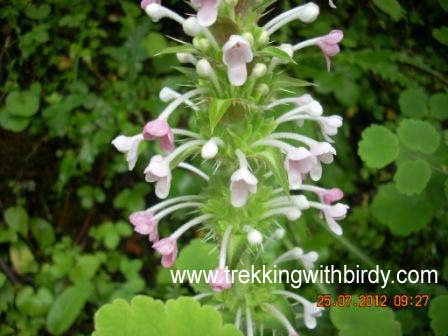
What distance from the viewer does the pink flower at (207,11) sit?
126 cm

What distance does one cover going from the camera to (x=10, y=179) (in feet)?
10.5

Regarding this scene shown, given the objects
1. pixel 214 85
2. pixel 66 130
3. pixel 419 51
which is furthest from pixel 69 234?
pixel 419 51

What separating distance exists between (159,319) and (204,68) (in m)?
0.65

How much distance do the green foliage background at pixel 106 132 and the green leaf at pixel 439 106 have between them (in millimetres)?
427

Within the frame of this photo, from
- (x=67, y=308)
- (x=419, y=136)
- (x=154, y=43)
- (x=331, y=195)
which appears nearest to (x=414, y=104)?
(x=419, y=136)

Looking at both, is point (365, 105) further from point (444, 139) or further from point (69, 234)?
point (69, 234)

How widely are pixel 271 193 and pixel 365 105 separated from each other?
170 cm

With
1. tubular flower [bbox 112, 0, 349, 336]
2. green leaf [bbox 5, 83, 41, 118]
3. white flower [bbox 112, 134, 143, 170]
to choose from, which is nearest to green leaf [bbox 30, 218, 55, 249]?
green leaf [bbox 5, 83, 41, 118]

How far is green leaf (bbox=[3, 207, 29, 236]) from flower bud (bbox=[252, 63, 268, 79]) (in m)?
2.05

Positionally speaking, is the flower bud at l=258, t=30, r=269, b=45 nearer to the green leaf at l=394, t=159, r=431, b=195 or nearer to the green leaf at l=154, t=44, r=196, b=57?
the green leaf at l=154, t=44, r=196, b=57

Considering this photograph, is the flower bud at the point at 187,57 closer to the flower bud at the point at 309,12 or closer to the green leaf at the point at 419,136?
the flower bud at the point at 309,12

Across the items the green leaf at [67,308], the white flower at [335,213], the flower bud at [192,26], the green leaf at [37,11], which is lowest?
the green leaf at [67,308]

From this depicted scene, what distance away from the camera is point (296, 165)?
144 centimetres

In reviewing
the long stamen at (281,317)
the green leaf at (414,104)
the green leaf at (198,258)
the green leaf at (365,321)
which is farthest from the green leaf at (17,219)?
the green leaf at (414,104)
